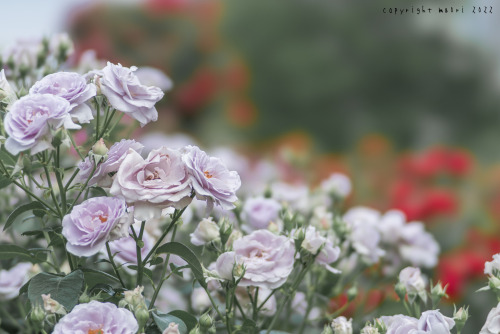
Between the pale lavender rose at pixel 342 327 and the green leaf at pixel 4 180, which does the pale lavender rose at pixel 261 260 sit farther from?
the green leaf at pixel 4 180

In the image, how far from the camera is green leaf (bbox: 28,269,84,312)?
2.06 ft

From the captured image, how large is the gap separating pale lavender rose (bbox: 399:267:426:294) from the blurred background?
124 inches

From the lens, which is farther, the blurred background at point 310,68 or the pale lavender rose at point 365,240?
the blurred background at point 310,68

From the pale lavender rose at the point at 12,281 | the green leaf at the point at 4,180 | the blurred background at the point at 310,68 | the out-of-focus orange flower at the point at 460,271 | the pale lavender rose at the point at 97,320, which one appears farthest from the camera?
the blurred background at the point at 310,68

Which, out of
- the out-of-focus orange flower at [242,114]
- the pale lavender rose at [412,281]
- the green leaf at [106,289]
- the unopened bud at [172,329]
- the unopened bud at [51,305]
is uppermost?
the unopened bud at [51,305]

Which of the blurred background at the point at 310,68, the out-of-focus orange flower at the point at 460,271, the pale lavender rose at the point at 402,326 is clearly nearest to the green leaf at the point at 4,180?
the pale lavender rose at the point at 402,326

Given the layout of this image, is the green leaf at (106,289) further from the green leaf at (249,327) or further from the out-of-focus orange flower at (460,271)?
the out-of-focus orange flower at (460,271)

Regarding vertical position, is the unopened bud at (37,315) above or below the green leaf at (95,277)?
above

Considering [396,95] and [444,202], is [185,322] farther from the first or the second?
[396,95]

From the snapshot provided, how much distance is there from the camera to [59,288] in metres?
0.64

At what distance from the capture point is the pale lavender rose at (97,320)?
579 mm

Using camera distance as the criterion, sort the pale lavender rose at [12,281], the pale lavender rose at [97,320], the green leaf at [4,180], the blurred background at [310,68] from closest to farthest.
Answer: the pale lavender rose at [97,320] < the green leaf at [4,180] < the pale lavender rose at [12,281] < the blurred background at [310,68]

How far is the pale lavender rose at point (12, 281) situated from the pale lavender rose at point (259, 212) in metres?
0.28

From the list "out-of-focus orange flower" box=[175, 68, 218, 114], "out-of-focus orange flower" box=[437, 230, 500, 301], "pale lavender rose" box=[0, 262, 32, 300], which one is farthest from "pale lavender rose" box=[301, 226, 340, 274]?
"out-of-focus orange flower" box=[175, 68, 218, 114]
